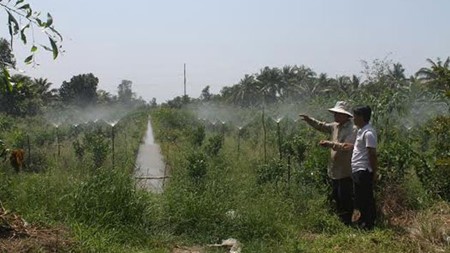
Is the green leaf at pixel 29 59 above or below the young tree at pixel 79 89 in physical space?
below

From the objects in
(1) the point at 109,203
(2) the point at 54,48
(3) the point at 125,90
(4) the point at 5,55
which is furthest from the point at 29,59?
(3) the point at 125,90

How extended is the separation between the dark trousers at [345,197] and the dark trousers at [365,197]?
0.21 meters

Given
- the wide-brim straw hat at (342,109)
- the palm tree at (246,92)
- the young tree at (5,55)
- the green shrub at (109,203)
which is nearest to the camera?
the young tree at (5,55)

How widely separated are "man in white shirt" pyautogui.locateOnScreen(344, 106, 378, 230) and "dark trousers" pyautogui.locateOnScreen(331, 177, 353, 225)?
0.21m

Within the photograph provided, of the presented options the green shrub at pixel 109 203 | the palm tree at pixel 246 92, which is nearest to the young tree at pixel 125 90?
the palm tree at pixel 246 92

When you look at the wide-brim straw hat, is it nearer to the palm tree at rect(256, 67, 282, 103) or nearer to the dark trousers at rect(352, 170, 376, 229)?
the dark trousers at rect(352, 170, 376, 229)

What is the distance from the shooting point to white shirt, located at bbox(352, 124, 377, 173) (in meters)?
5.49

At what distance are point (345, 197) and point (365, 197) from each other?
0.34 meters

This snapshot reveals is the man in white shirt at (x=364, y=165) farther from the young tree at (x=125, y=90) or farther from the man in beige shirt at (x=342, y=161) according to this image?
the young tree at (x=125, y=90)

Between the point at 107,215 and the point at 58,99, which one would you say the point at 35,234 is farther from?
the point at 58,99

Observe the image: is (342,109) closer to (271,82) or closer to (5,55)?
(5,55)

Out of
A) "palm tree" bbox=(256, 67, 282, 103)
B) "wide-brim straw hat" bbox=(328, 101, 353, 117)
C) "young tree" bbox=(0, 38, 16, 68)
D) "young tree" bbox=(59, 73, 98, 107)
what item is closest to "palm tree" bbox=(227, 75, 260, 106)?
"palm tree" bbox=(256, 67, 282, 103)

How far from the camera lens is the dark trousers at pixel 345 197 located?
19.5ft

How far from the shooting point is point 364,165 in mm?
5570
